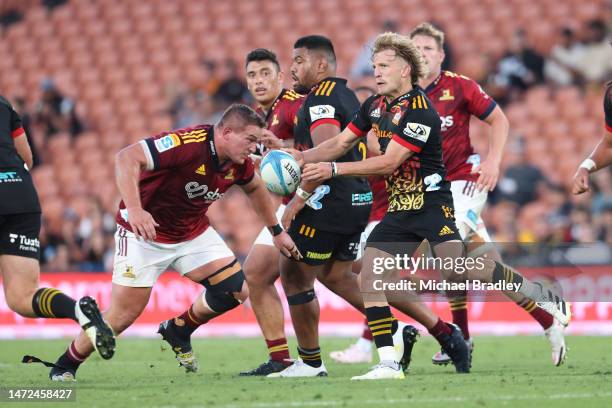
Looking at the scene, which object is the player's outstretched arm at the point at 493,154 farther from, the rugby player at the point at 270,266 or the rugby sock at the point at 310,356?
the rugby sock at the point at 310,356

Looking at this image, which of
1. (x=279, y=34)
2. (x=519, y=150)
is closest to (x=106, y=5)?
(x=279, y=34)

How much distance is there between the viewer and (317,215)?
8.73 meters

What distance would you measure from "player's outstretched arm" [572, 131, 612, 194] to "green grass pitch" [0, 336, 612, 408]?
1.49m

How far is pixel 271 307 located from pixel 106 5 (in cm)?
1680

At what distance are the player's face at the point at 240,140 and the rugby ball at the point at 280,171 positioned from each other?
16 centimetres

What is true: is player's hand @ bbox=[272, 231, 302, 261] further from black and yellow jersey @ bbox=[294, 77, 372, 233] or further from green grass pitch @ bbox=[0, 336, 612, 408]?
green grass pitch @ bbox=[0, 336, 612, 408]

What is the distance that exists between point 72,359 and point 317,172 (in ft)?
7.88

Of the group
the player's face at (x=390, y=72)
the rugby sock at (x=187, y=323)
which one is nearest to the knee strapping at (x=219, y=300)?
the rugby sock at (x=187, y=323)

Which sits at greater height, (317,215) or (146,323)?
(317,215)

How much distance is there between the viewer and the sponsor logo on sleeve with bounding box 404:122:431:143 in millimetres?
7863

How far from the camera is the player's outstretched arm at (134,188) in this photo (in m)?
7.60

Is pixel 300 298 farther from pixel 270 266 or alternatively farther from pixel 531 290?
pixel 531 290

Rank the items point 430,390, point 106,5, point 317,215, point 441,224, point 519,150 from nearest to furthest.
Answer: point 430,390
point 441,224
point 317,215
point 519,150
point 106,5

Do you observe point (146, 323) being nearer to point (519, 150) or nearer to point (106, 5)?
point (519, 150)
